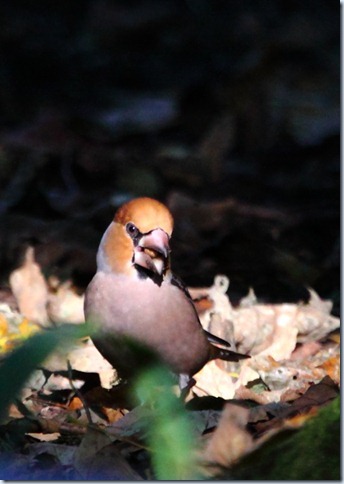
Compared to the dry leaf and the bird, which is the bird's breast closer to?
the bird

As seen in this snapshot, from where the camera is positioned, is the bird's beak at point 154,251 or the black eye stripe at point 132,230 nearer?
the bird's beak at point 154,251

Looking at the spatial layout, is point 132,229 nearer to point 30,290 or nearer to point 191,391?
point 191,391

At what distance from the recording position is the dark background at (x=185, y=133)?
6.45 meters

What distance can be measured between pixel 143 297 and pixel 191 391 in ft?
1.35

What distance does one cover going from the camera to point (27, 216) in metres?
6.71

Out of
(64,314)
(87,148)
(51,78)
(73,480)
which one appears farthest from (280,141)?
(73,480)

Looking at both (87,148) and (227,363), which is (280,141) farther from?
(227,363)

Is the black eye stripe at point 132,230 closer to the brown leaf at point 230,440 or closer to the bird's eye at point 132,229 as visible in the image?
the bird's eye at point 132,229

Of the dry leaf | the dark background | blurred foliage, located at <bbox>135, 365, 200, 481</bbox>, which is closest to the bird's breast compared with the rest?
the dry leaf

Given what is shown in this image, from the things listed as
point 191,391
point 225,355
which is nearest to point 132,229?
point 191,391

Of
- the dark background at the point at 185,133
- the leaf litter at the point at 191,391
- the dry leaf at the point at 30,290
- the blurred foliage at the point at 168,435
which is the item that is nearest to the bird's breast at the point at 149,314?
the leaf litter at the point at 191,391

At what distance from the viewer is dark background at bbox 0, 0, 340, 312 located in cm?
645

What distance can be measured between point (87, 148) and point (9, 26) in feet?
5.30

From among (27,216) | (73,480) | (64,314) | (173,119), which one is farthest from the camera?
(173,119)
